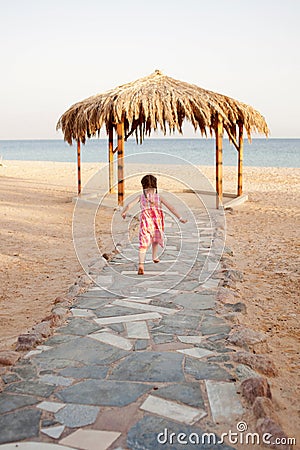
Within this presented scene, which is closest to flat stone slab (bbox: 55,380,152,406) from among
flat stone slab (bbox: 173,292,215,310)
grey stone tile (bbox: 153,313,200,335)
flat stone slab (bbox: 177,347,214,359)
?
flat stone slab (bbox: 177,347,214,359)

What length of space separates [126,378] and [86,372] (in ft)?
0.86

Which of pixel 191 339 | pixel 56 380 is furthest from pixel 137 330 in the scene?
pixel 56 380

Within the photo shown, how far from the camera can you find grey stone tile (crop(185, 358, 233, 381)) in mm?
2951

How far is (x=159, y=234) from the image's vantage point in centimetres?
545

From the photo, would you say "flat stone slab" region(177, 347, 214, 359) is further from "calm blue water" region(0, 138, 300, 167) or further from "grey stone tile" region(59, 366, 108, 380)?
"calm blue water" region(0, 138, 300, 167)

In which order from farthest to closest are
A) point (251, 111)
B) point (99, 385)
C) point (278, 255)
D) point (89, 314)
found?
point (251, 111)
point (278, 255)
point (89, 314)
point (99, 385)

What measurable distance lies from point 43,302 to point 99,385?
1906 mm

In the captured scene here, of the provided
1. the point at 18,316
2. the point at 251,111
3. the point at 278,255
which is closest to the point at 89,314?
the point at 18,316

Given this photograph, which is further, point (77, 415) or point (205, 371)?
point (205, 371)

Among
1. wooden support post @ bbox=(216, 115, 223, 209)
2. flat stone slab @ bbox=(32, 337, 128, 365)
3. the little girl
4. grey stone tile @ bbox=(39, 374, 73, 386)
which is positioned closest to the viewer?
grey stone tile @ bbox=(39, 374, 73, 386)

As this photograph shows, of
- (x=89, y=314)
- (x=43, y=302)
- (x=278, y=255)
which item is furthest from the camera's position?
(x=278, y=255)

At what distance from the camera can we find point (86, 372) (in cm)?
303

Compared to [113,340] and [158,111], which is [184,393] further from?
[158,111]

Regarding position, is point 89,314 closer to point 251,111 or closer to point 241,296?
point 241,296
